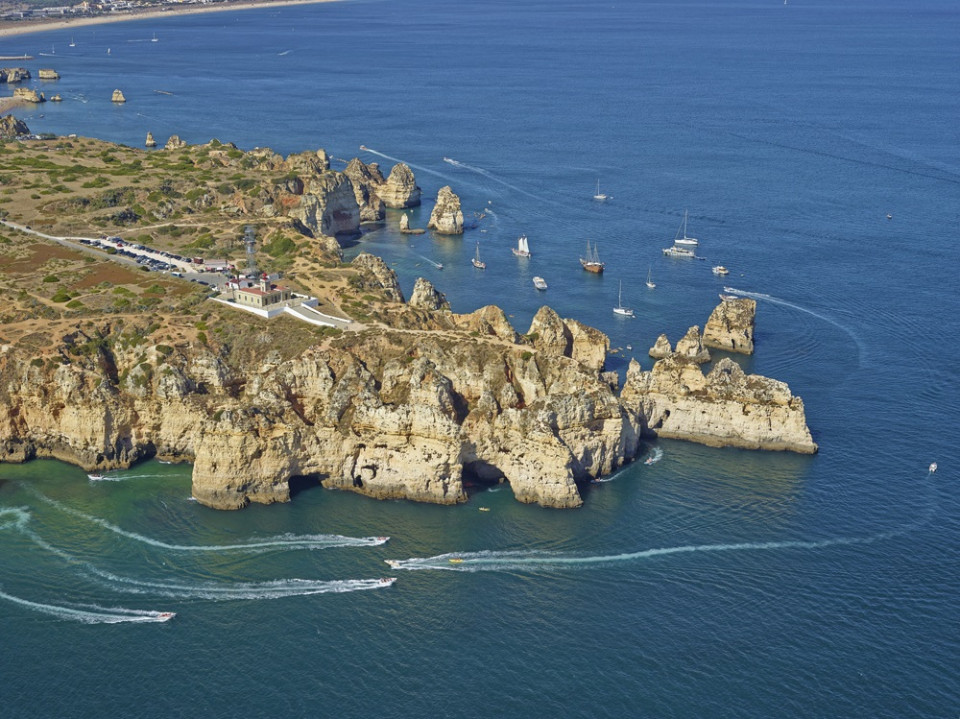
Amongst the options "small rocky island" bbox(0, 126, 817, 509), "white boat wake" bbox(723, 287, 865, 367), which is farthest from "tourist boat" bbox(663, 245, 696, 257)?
"small rocky island" bbox(0, 126, 817, 509)

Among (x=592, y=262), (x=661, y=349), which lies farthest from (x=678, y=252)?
(x=661, y=349)

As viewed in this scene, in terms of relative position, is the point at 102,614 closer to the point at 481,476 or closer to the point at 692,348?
the point at 481,476

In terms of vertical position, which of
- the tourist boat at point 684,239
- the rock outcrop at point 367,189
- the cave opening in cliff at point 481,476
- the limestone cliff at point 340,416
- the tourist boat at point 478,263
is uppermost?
the rock outcrop at point 367,189

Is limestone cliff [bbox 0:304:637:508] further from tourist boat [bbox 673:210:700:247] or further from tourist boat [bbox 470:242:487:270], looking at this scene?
tourist boat [bbox 673:210:700:247]

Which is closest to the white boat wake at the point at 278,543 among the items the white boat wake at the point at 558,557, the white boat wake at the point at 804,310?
the white boat wake at the point at 558,557

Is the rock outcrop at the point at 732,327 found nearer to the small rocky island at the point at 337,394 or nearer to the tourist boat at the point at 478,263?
the small rocky island at the point at 337,394

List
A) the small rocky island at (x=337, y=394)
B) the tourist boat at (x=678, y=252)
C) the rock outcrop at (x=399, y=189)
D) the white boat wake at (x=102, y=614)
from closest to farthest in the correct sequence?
the white boat wake at (x=102, y=614) < the small rocky island at (x=337, y=394) < the tourist boat at (x=678, y=252) < the rock outcrop at (x=399, y=189)
